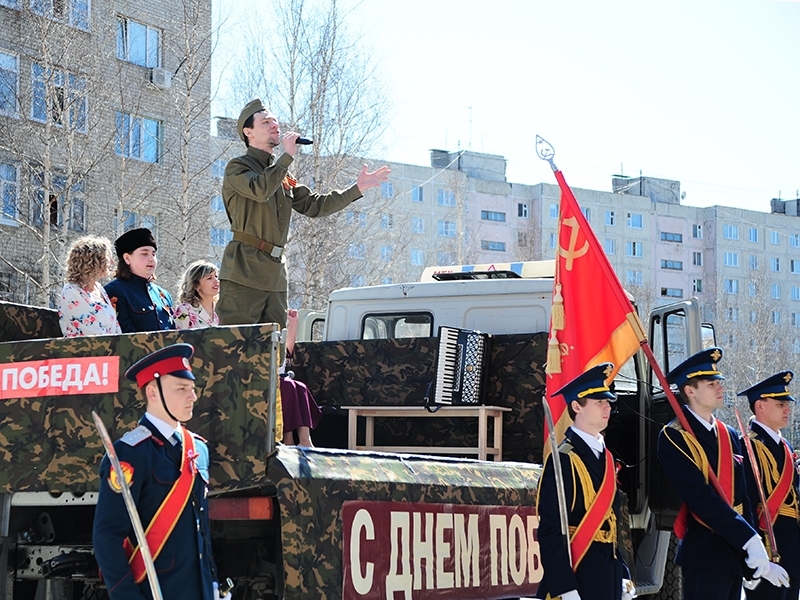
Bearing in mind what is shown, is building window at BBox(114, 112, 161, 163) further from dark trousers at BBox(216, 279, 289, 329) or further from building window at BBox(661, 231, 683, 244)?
building window at BBox(661, 231, 683, 244)

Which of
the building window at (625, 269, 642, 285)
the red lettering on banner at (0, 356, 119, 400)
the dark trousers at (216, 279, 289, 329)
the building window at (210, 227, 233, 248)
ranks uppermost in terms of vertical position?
the building window at (625, 269, 642, 285)

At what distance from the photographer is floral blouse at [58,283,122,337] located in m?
5.84

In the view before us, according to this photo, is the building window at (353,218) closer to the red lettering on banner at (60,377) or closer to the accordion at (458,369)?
the accordion at (458,369)

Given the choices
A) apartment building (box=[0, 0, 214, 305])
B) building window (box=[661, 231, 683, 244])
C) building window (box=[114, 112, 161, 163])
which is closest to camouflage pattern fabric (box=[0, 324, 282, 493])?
apartment building (box=[0, 0, 214, 305])

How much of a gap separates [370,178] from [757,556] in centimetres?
299

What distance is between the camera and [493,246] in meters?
67.0

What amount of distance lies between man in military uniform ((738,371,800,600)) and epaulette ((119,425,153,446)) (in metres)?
3.53

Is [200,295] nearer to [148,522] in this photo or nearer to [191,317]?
[191,317]

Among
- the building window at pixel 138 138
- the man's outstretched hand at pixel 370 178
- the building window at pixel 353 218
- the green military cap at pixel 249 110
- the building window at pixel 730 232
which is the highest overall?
the building window at pixel 730 232

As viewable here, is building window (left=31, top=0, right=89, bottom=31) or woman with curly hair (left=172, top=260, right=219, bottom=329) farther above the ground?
building window (left=31, top=0, right=89, bottom=31)

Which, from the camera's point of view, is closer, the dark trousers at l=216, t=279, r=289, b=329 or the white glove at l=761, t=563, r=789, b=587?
the white glove at l=761, t=563, r=789, b=587

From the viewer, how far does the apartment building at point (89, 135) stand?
21.3 m

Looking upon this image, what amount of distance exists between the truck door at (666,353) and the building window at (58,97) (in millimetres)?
15316

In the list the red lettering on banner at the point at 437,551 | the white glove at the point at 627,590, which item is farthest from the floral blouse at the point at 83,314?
the white glove at the point at 627,590
